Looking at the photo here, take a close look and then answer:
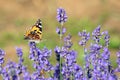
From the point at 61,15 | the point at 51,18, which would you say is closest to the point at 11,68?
the point at 61,15

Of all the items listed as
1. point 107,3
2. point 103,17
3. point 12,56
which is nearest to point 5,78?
point 12,56

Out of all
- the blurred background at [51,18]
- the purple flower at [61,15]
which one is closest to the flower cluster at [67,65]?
the purple flower at [61,15]

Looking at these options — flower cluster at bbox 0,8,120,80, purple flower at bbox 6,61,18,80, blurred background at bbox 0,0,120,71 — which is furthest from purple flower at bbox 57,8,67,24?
blurred background at bbox 0,0,120,71

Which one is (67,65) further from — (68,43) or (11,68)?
(11,68)

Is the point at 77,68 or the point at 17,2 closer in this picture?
the point at 77,68

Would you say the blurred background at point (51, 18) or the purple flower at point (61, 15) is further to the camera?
the blurred background at point (51, 18)

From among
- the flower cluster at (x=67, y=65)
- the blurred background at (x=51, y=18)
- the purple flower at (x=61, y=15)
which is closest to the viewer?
the flower cluster at (x=67, y=65)

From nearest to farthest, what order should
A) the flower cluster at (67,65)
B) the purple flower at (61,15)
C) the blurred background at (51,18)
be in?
the flower cluster at (67,65) → the purple flower at (61,15) → the blurred background at (51,18)

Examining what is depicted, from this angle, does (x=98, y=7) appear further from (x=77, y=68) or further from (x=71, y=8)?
(x=77, y=68)

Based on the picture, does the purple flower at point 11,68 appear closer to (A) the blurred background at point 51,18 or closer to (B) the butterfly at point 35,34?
(B) the butterfly at point 35,34
